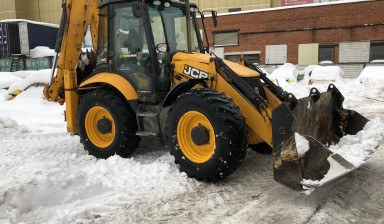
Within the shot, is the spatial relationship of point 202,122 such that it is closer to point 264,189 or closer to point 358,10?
point 264,189

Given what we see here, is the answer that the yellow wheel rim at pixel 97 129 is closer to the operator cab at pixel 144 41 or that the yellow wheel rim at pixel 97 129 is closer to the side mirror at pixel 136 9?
the operator cab at pixel 144 41

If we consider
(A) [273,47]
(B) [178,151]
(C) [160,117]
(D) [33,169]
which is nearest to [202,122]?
(B) [178,151]

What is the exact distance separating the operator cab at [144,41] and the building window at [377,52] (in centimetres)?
1887

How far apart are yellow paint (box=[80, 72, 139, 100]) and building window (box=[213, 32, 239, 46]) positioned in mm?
19217

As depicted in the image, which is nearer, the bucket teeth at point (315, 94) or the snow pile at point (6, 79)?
the bucket teeth at point (315, 94)

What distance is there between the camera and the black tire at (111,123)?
4.97 meters

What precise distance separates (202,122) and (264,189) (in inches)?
42.5

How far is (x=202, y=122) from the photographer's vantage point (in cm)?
413

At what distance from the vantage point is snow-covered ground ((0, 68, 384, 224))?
10.5 feet

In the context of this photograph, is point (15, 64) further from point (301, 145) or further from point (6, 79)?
point (301, 145)

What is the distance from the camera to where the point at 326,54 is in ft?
71.1

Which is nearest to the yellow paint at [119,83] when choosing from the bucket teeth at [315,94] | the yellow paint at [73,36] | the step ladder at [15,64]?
the yellow paint at [73,36]

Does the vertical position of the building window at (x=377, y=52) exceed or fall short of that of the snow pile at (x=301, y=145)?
it exceeds it

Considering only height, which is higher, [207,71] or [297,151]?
[207,71]
